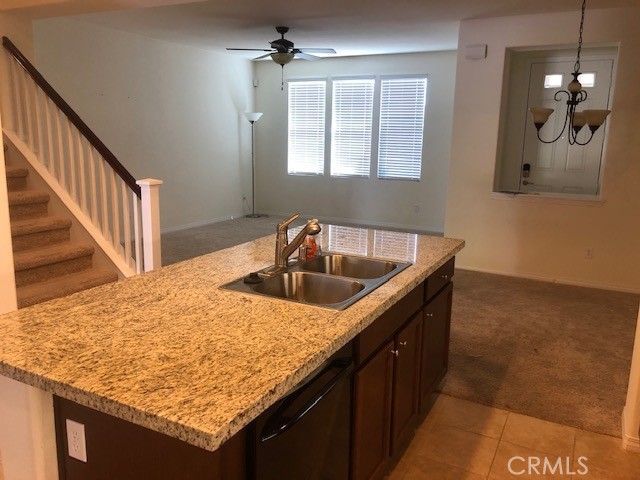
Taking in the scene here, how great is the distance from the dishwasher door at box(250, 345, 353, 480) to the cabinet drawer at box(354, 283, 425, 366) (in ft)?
0.27

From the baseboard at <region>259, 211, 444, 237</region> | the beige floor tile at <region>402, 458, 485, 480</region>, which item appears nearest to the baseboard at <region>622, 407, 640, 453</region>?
the beige floor tile at <region>402, 458, 485, 480</region>

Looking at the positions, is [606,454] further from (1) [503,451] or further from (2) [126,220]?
(2) [126,220]

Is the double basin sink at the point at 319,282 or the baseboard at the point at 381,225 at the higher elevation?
the double basin sink at the point at 319,282

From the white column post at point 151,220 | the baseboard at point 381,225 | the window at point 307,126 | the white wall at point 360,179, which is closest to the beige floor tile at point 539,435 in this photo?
the white column post at point 151,220

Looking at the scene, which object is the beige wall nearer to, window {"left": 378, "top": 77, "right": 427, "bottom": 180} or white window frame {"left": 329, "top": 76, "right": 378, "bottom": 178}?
window {"left": 378, "top": 77, "right": 427, "bottom": 180}

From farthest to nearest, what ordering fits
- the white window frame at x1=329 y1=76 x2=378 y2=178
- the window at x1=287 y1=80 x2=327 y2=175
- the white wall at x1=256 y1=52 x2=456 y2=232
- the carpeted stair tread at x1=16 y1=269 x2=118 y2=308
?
the window at x1=287 y1=80 x2=327 y2=175
the white window frame at x1=329 y1=76 x2=378 y2=178
the white wall at x1=256 y1=52 x2=456 y2=232
the carpeted stair tread at x1=16 y1=269 x2=118 y2=308

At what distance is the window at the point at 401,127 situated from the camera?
305 inches

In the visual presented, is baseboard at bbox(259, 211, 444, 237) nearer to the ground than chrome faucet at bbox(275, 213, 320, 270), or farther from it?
nearer to the ground

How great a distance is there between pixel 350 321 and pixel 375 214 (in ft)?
22.0

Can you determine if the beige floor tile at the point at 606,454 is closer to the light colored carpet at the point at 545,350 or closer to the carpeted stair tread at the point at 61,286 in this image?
the light colored carpet at the point at 545,350

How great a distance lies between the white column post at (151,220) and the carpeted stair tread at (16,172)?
3.94 ft

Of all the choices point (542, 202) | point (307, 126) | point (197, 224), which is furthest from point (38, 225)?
point (307, 126)

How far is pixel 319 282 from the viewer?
2201mm

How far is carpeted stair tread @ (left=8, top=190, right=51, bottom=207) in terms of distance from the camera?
3.81 metres
